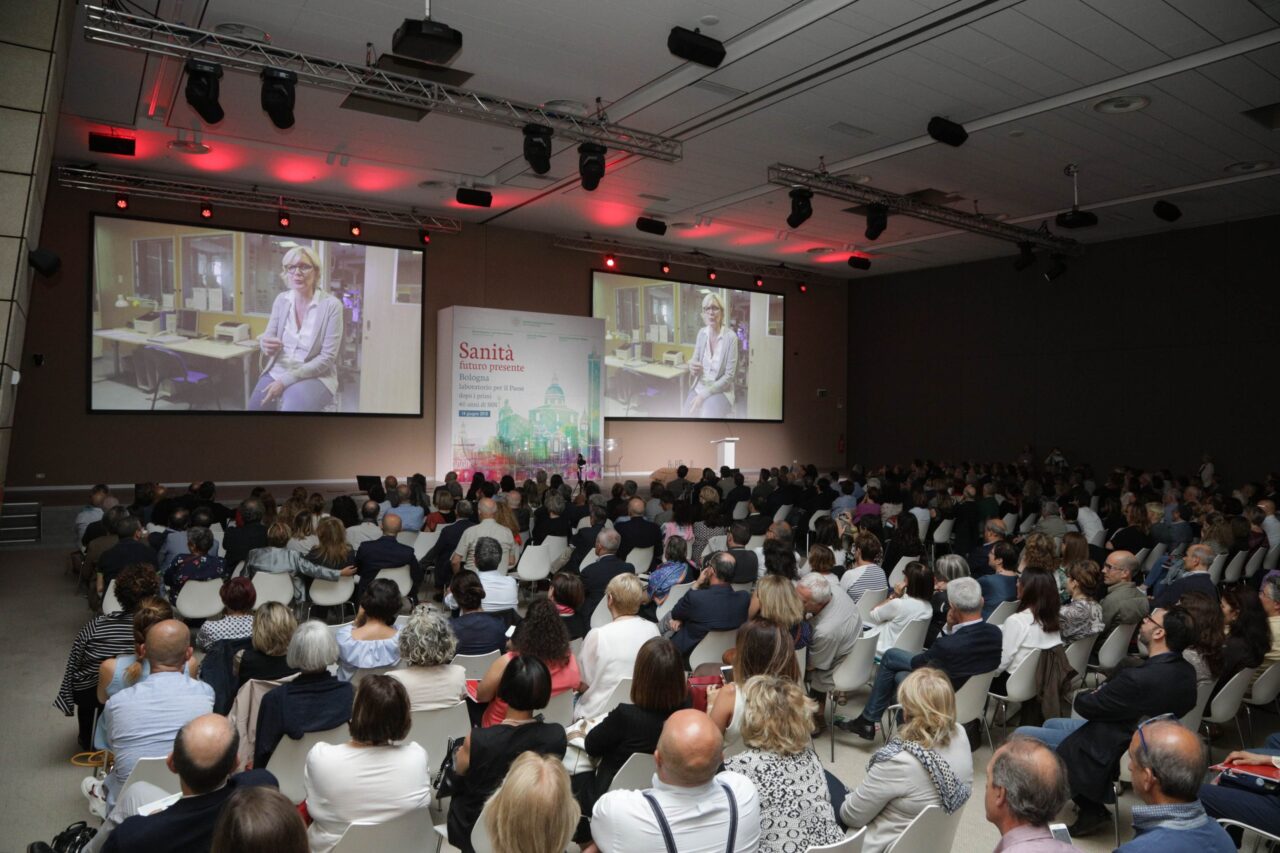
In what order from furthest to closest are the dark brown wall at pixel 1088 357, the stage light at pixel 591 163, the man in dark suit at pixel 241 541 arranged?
the dark brown wall at pixel 1088 357
the stage light at pixel 591 163
the man in dark suit at pixel 241 541

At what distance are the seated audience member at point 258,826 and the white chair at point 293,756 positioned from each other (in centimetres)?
143

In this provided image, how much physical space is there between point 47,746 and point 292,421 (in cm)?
923

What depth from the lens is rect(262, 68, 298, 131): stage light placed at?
23.6 ft

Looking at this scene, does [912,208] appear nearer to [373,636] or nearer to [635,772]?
[373,636]

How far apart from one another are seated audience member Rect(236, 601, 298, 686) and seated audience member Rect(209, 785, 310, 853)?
1869 millimetres

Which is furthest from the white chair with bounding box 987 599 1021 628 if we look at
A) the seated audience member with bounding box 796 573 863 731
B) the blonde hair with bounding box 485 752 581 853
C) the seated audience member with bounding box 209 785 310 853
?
the seated audience member with bounding box 209 785 310 853

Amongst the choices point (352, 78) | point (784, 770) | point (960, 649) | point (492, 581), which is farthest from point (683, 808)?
point (352, 78)

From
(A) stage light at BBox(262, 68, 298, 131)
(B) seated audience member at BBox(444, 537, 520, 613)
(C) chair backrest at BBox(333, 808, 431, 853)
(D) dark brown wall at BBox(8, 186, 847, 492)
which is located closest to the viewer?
(C) chair backrest at BBox(333, 808, 431, 853)

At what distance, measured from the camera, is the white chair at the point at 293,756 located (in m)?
3.27

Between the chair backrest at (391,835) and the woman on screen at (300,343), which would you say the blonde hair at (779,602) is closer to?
the chair backrest at (391,835)

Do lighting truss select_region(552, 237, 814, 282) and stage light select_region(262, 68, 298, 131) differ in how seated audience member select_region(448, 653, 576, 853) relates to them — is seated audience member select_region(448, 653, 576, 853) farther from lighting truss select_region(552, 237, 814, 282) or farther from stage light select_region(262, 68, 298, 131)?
lighting truss select_region(552, 237, 814, 282)

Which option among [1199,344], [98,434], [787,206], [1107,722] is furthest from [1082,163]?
[98,434]

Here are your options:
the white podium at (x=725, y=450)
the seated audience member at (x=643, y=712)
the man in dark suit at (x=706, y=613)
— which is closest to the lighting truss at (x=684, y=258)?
the white podium at (x=725, y=450)

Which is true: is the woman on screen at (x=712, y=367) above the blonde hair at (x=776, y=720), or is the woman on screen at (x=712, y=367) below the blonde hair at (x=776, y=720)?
above
